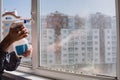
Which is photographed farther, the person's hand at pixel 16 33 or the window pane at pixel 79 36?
the window pane at pixel 79 36

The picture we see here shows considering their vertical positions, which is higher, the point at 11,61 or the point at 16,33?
the point at 16,33

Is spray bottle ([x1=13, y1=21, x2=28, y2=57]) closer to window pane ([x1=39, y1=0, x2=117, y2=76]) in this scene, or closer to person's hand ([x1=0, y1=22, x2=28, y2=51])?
person's hand ([x1=0, y1=22, x2=28, y2=51])

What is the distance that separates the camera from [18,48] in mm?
1357

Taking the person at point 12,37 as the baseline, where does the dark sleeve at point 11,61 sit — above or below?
below

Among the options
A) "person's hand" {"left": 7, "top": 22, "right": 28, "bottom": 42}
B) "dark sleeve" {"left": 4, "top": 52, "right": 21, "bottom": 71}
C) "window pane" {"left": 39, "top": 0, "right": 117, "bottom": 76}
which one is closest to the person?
"person's hand" {"left": 7, "top": 22, "right": 28, "bottom": 42}

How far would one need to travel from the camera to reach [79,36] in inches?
63.2

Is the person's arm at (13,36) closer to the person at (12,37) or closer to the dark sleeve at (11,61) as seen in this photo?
the person at (12,37)

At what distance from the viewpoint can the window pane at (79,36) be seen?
141 cm

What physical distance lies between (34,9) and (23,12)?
0.22 meters

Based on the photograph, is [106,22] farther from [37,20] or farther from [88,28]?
[37,20]

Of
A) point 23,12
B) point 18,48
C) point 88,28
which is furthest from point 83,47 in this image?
point 23,12

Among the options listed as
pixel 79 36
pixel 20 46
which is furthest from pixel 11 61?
pixel 79 36

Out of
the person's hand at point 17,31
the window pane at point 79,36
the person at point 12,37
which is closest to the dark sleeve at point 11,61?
the person at point 12,37

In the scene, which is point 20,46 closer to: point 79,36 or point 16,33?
point 16,33
